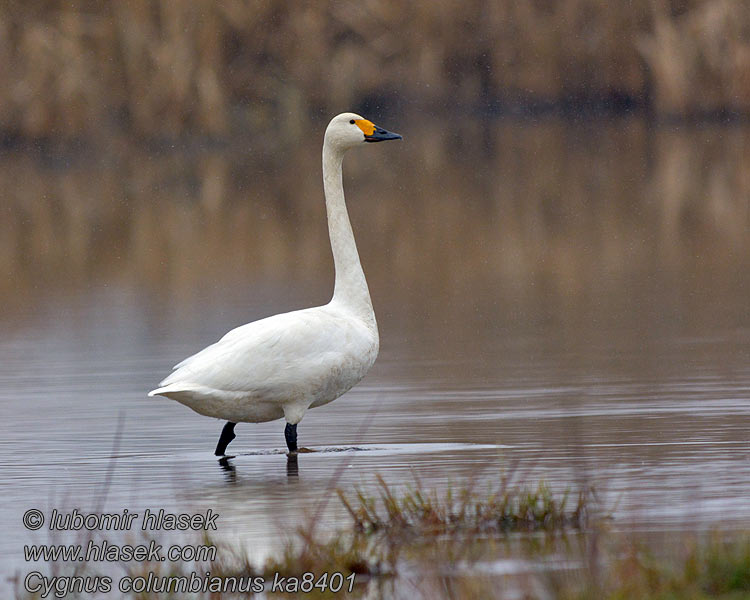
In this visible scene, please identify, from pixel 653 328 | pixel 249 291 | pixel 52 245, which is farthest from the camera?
pixel 52 245

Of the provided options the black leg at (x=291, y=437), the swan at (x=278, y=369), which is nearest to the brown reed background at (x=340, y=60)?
the swan at (x=278, y=369)

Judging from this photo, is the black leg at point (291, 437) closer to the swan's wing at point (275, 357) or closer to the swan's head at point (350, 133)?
the swan's wing at point (275, 357)

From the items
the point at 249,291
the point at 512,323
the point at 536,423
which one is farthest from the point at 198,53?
the point at 536,423

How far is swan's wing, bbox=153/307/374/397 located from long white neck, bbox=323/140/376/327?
322mm

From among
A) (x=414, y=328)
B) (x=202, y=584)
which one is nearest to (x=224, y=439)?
(x=202, y=584)

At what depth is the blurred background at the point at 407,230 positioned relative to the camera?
8062 mm

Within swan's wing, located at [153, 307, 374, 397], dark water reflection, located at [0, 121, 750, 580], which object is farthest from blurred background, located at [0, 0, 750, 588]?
swan's wing, located at [153, 307, 374, 397]

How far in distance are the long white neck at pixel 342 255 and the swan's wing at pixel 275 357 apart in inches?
12.7

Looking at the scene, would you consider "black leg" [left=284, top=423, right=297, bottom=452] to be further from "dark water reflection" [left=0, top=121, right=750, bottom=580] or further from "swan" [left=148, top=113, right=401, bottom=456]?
"dark water reflection" [left=0, top=121, right=750, bottom=580]

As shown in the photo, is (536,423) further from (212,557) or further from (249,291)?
(249,291)

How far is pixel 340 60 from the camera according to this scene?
3400cm

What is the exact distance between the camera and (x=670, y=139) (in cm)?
3095

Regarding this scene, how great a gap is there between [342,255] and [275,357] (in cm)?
90

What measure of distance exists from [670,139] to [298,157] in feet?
21.7
